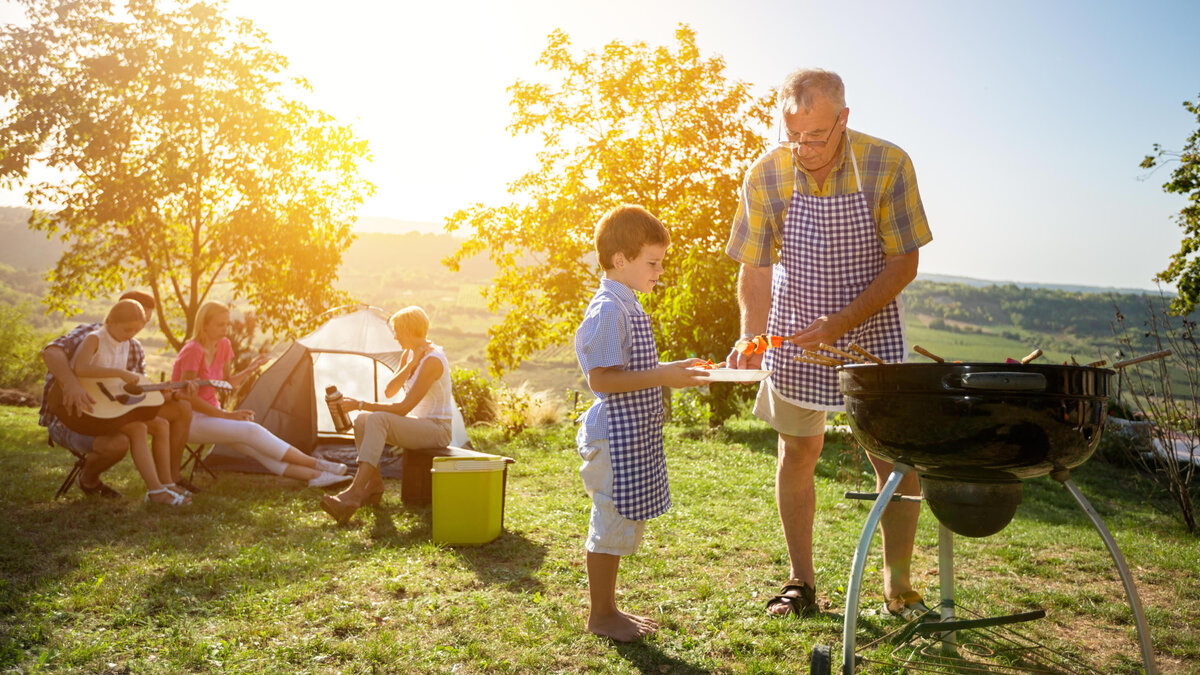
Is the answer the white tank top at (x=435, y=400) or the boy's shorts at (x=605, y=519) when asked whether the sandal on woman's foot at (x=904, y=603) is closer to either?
the boy's shorts at (x=605, y=519)

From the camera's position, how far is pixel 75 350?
517 centimetres

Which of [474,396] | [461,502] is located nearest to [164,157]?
[474,396]

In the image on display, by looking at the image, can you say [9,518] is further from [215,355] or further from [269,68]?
[269,68]

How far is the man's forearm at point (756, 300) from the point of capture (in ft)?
10.6

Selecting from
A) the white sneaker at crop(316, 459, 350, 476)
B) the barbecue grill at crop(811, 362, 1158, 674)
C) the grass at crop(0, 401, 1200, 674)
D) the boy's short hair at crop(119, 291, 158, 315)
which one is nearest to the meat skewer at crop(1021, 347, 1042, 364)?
the barbecue grill at crop(811, 362, 1158, 674)

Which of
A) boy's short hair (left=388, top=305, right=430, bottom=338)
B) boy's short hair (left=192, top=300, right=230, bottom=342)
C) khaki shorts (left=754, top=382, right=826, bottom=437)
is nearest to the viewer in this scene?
khaki shorts (left=754, top=382, right=826, bottom=437)

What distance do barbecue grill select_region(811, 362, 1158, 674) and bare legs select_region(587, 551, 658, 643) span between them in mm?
935

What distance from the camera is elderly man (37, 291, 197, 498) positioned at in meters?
5.06

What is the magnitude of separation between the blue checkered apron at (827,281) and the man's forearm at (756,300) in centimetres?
15

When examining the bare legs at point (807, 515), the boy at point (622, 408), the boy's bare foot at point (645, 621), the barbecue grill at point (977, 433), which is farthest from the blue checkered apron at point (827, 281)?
the boy's bare foot at point (645, 621)

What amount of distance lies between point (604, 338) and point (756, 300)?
0.82 metres

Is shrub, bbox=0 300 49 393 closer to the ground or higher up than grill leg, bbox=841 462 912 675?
closer to the ground

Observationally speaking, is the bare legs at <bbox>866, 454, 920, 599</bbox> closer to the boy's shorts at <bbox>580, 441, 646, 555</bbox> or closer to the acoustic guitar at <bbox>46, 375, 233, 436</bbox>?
the boy's shorts at <bbox>580, 441, 646, 555</bbox>

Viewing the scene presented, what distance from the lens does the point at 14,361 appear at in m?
15.9
